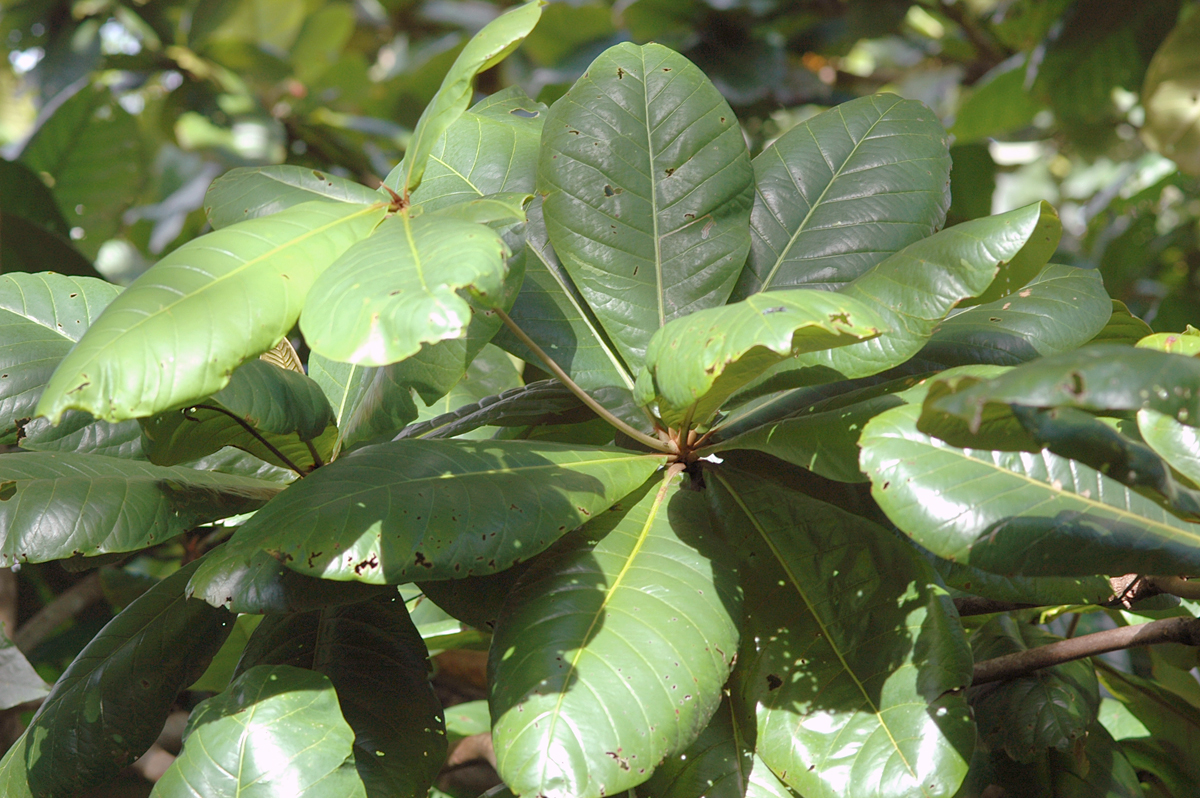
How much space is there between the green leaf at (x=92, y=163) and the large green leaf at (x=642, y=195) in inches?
54.8

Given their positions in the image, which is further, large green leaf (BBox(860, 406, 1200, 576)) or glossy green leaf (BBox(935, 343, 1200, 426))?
large green leaf (BBox(860, 406, 1200, 576))

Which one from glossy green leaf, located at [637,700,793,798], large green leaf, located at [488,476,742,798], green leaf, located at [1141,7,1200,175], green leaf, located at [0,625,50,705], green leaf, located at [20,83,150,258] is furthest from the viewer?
green leaf, located at [20,83,150,258]

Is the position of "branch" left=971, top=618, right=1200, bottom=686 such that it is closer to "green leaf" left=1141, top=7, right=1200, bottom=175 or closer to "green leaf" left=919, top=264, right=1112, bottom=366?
"green leaf" left=919, top=264, right=1112, bottom=366

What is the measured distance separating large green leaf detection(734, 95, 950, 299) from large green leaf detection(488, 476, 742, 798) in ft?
0.86

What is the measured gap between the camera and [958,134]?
2.28m

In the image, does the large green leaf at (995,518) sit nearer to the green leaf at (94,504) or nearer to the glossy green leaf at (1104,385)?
the glossy green leaf at (1104,385)

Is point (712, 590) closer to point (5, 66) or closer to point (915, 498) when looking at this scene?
point (915, 498)

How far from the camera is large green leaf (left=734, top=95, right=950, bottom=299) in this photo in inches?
30.0

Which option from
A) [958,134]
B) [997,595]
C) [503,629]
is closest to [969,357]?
[997,595]

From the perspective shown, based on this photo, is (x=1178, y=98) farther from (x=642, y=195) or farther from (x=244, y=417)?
(x=244, y=417)

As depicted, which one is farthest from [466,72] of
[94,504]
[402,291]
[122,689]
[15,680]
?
[15,680]

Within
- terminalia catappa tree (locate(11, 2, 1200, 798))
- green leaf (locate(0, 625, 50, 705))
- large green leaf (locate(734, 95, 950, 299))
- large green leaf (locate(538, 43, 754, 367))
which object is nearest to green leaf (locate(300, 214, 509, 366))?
terminalia catappa tree (locate(11, 2, 1200, 798))

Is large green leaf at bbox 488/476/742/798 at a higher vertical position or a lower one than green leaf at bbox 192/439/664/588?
lower

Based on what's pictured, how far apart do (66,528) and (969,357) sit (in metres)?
0.65
